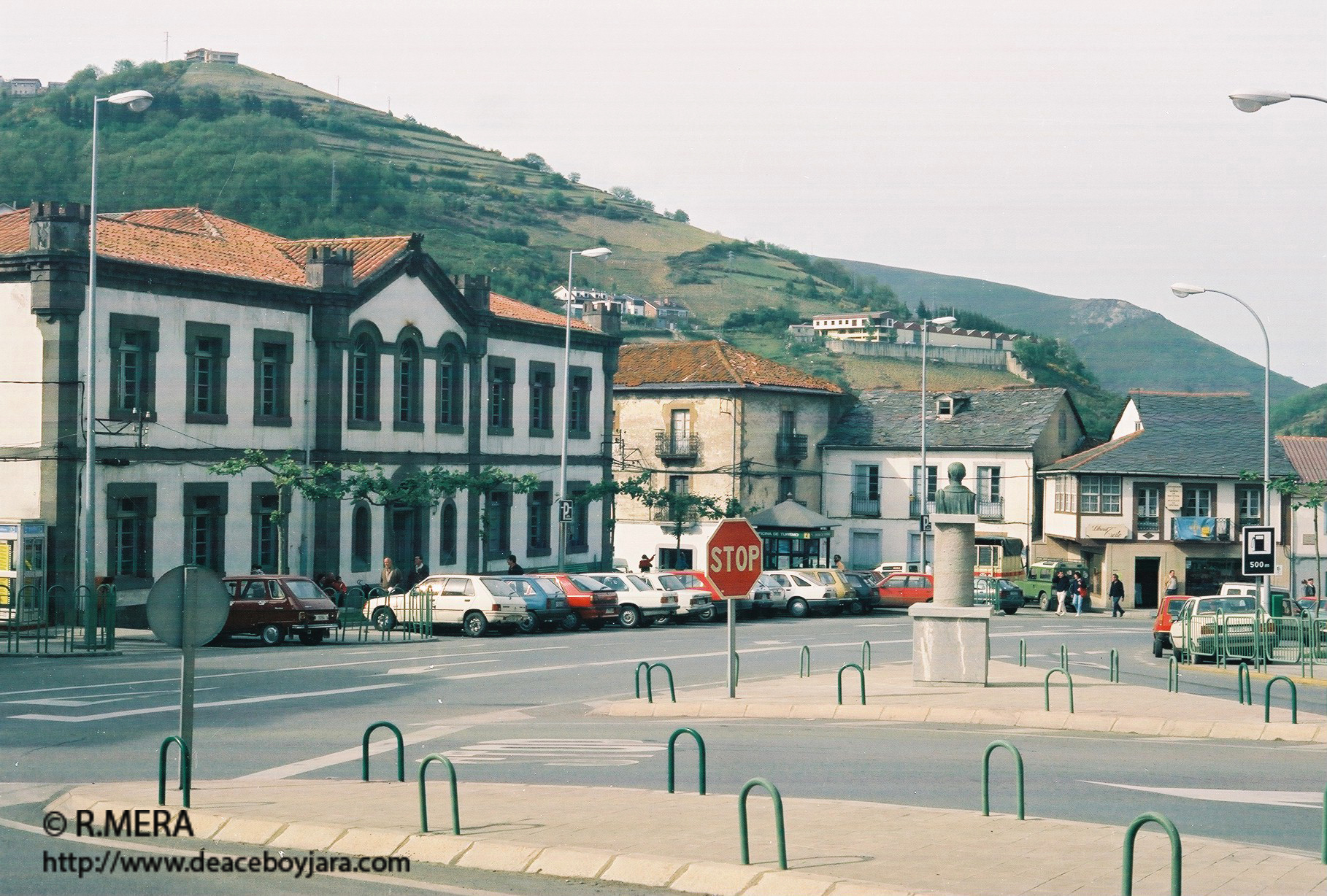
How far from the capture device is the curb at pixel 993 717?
63.1 ft

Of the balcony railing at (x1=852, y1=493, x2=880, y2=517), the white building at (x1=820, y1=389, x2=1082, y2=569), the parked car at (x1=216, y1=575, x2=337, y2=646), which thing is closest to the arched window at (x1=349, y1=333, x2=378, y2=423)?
the parked car at (x1=216, y1=575, x2=337, y2=646)

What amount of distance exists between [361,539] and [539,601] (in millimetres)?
9743

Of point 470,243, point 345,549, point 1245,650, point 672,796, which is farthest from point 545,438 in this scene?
point 470,243

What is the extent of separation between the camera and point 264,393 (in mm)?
43219

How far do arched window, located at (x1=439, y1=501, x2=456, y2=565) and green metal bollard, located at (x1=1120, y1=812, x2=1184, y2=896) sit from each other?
4211 cm

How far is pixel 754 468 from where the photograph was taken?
6894 centimetres

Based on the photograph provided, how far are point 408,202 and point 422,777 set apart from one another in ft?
445

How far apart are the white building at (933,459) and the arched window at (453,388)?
24613 mm

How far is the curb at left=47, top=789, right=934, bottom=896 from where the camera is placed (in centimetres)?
986

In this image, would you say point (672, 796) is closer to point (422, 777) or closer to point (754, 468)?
point (422, 777)

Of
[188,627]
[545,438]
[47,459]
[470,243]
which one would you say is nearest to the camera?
[188,627]

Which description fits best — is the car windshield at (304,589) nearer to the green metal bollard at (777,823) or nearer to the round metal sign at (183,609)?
the round metal sign at (183,609)

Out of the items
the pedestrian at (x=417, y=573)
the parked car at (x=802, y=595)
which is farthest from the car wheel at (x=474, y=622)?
the parked car at (x=802, y=595)

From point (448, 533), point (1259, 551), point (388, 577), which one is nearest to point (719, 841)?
point (1259, 551)
